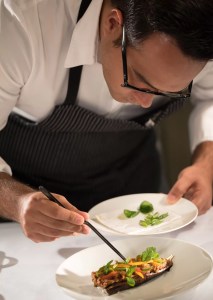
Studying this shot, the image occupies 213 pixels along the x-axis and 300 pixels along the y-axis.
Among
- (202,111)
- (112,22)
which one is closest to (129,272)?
(112,22)

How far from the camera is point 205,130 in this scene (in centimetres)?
194

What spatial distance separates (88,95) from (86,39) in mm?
237

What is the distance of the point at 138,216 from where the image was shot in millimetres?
1627

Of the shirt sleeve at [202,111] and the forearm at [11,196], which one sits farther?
the shirt sleeve at [202,111]

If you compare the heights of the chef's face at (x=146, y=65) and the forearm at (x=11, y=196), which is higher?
the chef's face at (x=146, y=65)

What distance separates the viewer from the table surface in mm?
1259

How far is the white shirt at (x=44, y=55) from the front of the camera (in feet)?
4.94

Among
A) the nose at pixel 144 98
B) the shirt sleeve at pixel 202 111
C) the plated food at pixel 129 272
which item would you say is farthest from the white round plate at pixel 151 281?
the shirt sleeve at pixel 202 111

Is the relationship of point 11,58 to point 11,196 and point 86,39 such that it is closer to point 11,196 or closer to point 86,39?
point 86,39

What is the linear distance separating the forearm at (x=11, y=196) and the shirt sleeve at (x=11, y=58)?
0.27 ft

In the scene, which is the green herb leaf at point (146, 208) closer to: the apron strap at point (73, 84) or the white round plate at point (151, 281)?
the white round plate at point (151, 281)

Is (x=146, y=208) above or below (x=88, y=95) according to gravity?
below

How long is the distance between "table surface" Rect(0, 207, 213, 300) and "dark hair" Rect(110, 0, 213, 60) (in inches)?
19.7

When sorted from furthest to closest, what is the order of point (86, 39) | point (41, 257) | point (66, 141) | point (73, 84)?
point (66, 141)
point (73, 84)
point (86, 39)
point (41, 257)
